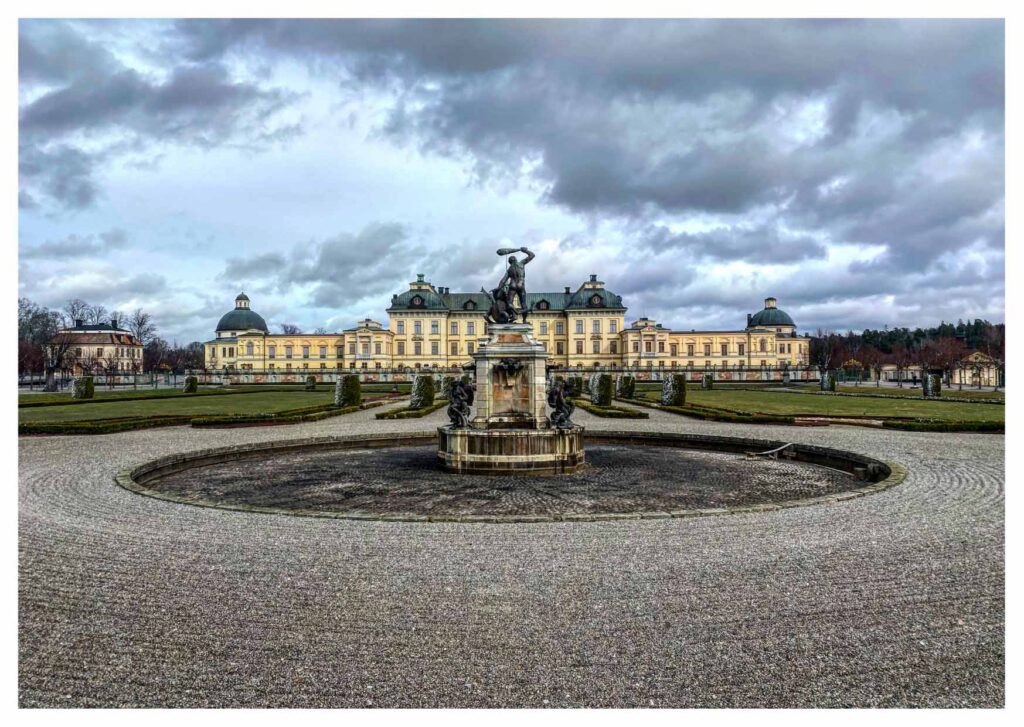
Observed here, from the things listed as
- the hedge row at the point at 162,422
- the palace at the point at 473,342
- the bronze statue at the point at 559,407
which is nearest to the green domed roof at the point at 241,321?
the palace at the point at 473,342

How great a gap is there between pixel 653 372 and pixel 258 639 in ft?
286

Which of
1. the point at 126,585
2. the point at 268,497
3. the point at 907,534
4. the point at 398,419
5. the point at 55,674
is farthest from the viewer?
the point at 398,419

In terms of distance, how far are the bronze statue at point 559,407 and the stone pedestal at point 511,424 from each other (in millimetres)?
170

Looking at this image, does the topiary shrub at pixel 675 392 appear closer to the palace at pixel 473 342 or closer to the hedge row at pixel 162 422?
the hedge row at pixel 162 422

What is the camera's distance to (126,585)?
5871 mm

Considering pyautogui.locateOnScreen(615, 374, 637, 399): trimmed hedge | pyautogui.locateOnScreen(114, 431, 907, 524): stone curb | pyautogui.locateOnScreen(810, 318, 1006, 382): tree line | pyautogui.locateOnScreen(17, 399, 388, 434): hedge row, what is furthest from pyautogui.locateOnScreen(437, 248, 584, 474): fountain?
pyautogui.locateOnScreen(810, 318, 1006, 382): tree line

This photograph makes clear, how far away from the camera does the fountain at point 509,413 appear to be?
43.7 feet

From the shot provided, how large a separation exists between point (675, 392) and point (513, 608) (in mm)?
28719

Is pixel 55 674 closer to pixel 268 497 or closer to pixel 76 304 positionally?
pixel 268 497

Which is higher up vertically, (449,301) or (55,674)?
(449,301)

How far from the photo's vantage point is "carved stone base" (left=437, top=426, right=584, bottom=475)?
523 inches

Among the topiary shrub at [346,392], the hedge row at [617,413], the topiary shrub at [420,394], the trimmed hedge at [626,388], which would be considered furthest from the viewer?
the trimmed hedge at [626,388]

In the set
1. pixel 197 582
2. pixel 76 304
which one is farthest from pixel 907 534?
pixel 76 304

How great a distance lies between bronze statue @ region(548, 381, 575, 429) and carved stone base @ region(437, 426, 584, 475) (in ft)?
0.58
